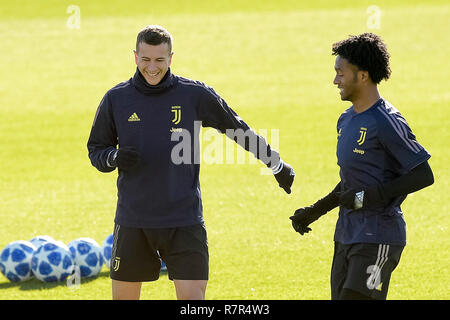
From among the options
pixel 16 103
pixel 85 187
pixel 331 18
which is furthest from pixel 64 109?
pixel 331 18

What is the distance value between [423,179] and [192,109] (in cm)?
183

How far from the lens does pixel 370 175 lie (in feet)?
23.2

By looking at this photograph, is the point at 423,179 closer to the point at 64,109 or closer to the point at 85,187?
the point at 85,187

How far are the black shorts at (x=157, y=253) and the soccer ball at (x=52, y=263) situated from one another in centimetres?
383

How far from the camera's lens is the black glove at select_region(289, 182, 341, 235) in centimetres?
762

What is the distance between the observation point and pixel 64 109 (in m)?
25.8

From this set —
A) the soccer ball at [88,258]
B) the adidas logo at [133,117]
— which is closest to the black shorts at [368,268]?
the adidas logo at [133,117]

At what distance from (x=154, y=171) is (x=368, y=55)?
1810 millimetres

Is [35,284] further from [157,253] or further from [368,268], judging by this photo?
[368,268]

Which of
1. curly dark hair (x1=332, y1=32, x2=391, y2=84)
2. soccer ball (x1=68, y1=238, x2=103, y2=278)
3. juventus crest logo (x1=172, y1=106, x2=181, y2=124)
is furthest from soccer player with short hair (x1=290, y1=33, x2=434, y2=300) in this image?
soccer ball (x1=68, y1=238, x2=103, y2=278)

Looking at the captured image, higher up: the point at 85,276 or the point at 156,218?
the point at 156,218

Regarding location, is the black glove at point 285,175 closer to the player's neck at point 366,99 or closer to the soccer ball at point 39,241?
the player's neck at point 366,99

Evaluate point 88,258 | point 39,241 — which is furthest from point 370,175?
point 39,241

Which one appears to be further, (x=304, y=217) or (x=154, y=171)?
(x=304, y=217)
